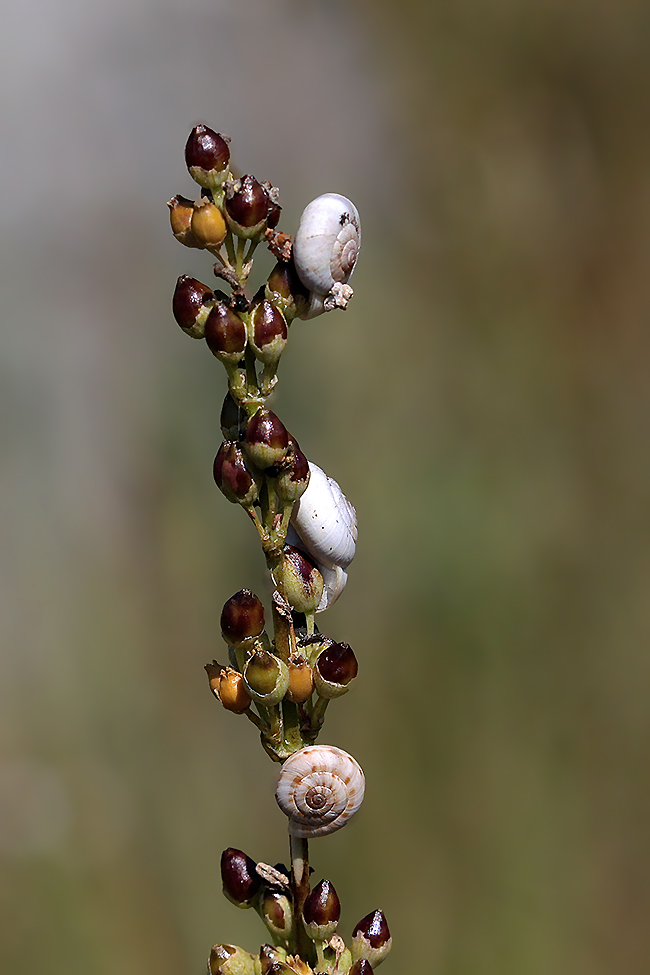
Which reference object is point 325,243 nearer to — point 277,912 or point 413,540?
point 277,912

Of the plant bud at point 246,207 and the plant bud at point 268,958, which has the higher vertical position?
the plant bud at point 246,207

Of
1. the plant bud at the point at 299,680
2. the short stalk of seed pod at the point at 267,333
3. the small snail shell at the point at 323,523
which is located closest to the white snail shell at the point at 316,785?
the plant bud at the point at 299,680

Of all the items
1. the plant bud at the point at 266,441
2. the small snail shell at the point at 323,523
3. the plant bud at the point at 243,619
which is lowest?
the plant bud at the point at 243,619

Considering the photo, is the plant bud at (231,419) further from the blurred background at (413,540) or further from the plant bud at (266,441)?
the blurred background at (413,540)

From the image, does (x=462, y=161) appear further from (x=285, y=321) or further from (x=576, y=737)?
(x=285, y=321)

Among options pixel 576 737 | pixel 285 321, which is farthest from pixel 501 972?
pixel 285 321

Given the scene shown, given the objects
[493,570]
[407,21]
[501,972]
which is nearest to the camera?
[501,972]
